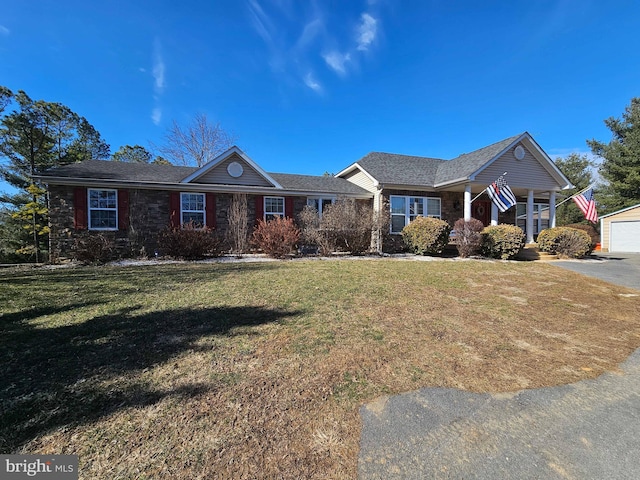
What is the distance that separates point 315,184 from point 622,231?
19.1m

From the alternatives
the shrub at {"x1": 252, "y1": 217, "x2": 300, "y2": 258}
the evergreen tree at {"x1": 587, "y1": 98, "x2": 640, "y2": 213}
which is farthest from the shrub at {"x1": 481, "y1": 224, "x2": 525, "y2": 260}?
the evergreen tree at {"x1": 587, "y1": 98, "x2": 640, "y2": 213}

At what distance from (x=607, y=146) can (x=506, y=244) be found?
21.7 meters

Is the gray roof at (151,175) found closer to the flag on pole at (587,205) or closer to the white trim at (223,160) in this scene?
the white trim at (223,160)

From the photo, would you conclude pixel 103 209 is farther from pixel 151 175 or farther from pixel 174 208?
pixel 174 208

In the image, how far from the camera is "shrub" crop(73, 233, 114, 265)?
1000cm

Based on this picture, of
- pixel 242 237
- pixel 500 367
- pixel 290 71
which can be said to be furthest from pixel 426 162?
pixel 500 367

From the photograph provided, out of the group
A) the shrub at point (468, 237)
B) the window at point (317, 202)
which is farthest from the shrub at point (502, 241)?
the window at point (317, 202)

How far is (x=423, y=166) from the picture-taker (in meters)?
17.7

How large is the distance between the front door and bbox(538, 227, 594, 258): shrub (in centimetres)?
455

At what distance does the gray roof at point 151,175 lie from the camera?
11.8 metres

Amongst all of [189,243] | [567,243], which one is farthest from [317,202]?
[567,243]

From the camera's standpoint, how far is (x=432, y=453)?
6.25 ft

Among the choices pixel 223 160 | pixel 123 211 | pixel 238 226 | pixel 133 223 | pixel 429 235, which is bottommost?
pixel 429 235

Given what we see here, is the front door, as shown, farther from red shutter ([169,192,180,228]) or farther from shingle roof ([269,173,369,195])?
red shutter ([169,192,180,228])
